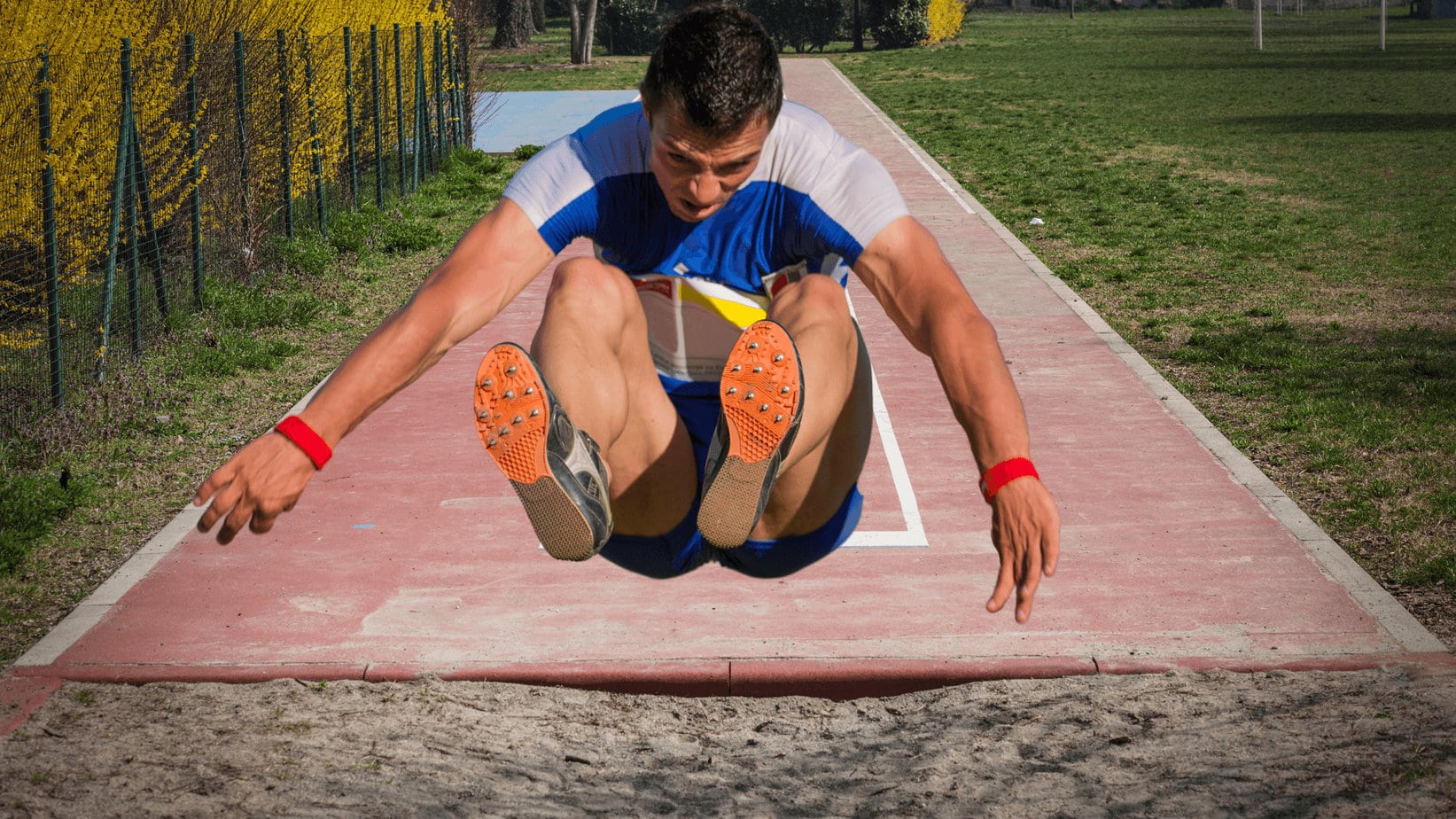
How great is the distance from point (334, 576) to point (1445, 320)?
8.85 metres

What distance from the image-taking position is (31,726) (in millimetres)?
4969

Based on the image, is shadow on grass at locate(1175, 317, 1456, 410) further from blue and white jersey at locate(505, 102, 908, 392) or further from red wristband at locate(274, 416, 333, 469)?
red wristband at locate(274, 416, 333, 469)

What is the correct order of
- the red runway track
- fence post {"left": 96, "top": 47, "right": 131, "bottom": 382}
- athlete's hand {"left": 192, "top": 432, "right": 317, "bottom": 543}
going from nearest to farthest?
athlete's hand {"left": 192, "top": 432, "right": 317, "bottom": 543}
the red runway track
fence post {"left": 96, "top": 47, "right": 131, "bottom": 382}

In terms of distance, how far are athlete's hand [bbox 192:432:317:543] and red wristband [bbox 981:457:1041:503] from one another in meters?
1.60

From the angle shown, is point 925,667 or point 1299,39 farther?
point 1299,39

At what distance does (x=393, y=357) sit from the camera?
3723mm

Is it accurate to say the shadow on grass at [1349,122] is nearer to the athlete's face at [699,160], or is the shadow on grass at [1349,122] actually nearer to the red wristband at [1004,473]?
the athlete's face at [699,160]

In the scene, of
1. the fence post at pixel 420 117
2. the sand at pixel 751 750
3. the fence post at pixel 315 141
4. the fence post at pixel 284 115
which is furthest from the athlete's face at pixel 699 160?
the fence post at pixel 420 117

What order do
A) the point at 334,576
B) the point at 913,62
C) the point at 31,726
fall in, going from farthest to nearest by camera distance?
the point at 913,62
the point at 334,576
the point at 31,726

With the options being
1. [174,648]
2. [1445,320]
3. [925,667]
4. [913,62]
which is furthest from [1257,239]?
[913,62]

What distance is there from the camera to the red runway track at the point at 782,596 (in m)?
5.58

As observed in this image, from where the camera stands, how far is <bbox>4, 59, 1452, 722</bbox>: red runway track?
558 cm

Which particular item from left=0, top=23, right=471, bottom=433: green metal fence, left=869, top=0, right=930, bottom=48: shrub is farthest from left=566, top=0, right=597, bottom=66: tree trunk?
left=0, top=23, right=471, bottom=433: green metal fence

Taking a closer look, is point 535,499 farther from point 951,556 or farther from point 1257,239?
point 1257,239
